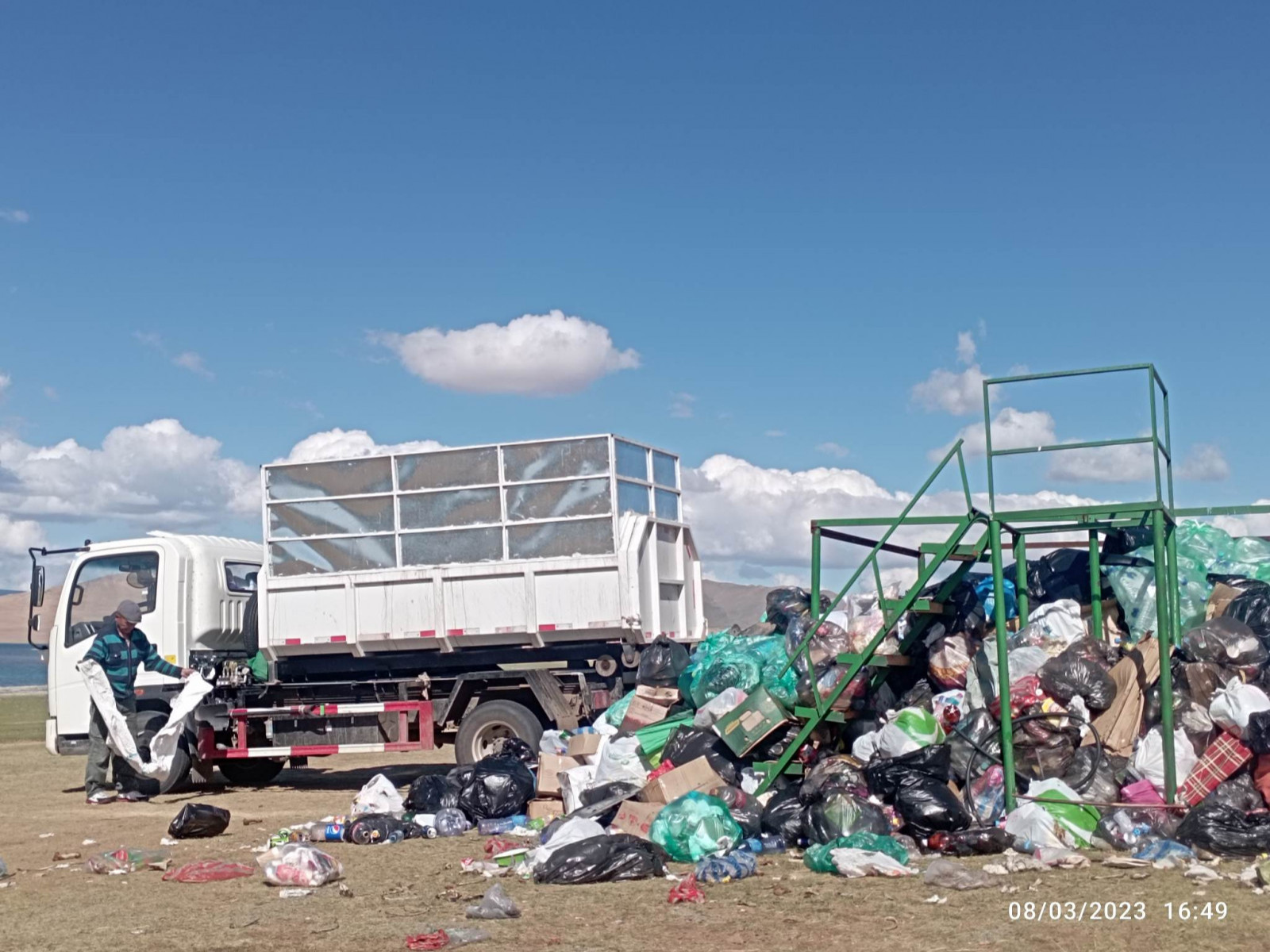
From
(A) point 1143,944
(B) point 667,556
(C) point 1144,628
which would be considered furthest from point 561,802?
(A) point 1143,944

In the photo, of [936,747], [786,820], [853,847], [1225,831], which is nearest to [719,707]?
[786,820]

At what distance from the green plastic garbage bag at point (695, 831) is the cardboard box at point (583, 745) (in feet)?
7.64

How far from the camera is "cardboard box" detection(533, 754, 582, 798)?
10531 mm

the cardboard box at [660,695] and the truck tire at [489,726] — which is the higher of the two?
the cardboard box at [660,695]

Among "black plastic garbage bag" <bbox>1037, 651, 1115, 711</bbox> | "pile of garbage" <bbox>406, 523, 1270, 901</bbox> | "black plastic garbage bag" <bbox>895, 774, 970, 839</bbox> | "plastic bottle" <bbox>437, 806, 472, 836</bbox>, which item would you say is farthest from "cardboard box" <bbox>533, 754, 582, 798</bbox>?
"black plastic garbage bag" <bbox>1037, 651, 1115, 711</bbox>

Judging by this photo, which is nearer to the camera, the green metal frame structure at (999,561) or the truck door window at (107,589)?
the green metal frame structure at (999,561)

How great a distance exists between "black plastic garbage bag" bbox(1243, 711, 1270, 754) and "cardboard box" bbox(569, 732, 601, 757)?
501cm

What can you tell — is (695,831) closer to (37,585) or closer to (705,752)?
(705,752)

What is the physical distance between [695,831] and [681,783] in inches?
41.6

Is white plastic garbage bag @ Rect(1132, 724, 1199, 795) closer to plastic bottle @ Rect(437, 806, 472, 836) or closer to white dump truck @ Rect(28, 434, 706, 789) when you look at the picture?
white dump truck @ Rect(28, 434, 706, 789)

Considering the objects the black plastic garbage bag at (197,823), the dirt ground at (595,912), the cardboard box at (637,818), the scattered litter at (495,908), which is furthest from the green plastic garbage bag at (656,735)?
the scattered litter at (495,908)

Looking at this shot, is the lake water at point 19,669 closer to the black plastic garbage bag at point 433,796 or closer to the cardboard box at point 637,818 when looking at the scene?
the black plastic garbage bag at point 433,796

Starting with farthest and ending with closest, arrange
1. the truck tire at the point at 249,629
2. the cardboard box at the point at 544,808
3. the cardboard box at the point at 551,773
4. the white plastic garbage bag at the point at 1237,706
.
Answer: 1. the truck tire at the point at 249,629
2. the cardboard box at the point at 551,773
3. the cardboard box at the point at 544,808
4. the white plastic garbage bag at the point at 1237,706

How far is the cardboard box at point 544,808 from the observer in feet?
33.6
